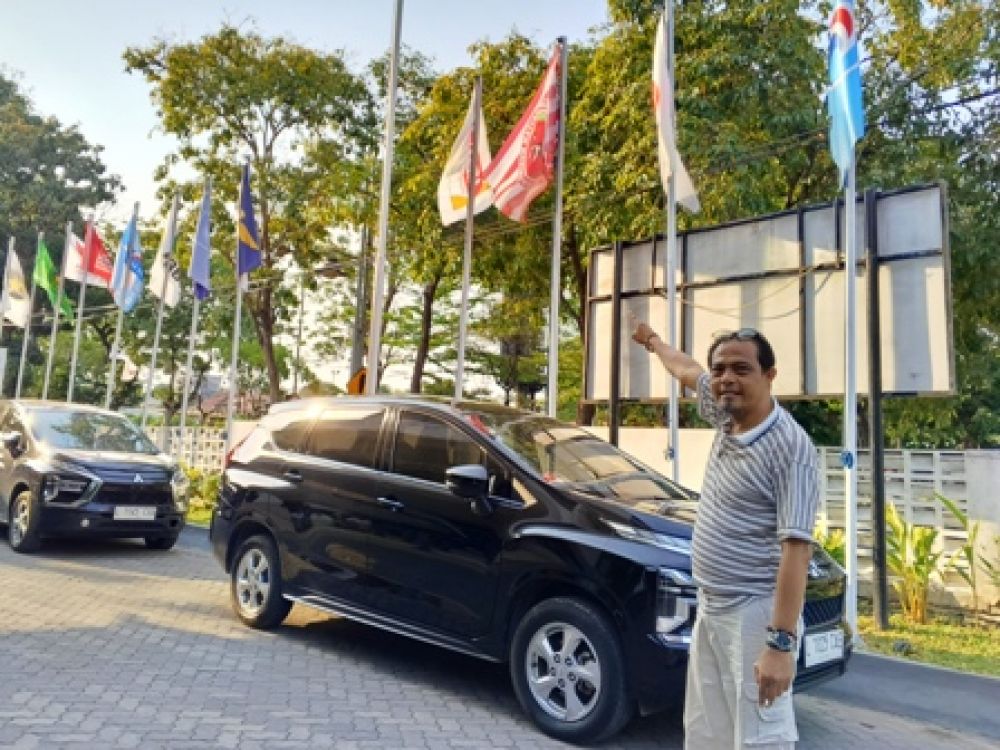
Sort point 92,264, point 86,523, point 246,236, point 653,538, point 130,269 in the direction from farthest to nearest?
point 92,264
point 130,269
point 246,236
point 86,523
point 653,538

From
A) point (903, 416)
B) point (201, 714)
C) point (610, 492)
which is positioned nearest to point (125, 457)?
point (201, 714)

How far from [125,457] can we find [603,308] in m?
6.04

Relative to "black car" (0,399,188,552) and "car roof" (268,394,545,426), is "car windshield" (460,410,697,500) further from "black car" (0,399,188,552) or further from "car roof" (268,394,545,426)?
"black car" (0,399,188,552)

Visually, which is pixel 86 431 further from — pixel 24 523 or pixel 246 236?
pixel 246 236

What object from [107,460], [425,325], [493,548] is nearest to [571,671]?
[493,548]

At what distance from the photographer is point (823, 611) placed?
13.1 ft

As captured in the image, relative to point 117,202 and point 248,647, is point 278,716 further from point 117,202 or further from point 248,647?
point 117,202

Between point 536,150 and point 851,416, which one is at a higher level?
point 536,150

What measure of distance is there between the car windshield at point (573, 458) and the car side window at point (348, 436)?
783 millimetres

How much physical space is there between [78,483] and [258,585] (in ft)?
12.6

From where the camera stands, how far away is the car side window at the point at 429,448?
189 inches

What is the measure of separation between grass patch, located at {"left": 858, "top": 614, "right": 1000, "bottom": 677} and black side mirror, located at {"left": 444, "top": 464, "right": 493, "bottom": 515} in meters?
3.39

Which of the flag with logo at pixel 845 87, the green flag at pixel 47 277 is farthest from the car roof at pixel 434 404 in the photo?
the green flag at pixel 47 277

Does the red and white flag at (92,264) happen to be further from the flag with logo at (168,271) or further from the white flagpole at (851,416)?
the white flagpole at (851,416)
